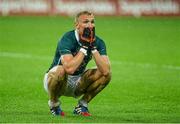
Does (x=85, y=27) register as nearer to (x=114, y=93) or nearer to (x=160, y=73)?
(x=114, y=93)

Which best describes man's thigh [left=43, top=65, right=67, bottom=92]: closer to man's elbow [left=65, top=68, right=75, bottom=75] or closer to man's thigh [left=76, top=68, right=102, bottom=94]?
man's elbow [left=65, top=68, right=75, bottom=75]

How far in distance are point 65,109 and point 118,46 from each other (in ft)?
43.1

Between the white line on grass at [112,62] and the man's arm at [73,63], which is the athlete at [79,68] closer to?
the man's arm at [73,63]

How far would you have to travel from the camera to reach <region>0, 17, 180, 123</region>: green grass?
13391 mm

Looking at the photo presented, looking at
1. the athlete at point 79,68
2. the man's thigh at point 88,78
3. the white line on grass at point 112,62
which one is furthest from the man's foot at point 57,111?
the white line on grass at point 112,62

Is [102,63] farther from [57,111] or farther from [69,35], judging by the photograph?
[57,111]

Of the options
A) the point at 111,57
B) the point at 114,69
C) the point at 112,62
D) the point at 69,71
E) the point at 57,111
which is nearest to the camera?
the point at 69,71

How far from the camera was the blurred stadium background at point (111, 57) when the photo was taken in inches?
537

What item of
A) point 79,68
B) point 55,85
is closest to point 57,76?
point 55,85

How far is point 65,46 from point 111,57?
1108 centimetres

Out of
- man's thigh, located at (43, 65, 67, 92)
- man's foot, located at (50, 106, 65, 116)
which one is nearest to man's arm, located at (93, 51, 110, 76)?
man's thigh, located at (43, 65, 67, 92)

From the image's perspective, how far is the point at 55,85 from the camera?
41.7ft

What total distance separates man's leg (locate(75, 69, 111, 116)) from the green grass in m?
0.34

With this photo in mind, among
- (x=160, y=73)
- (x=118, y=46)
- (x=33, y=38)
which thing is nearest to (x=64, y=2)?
(x=33, y=38)
